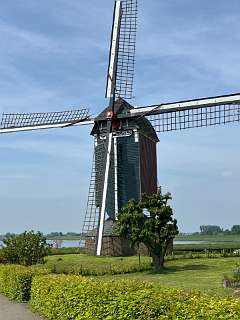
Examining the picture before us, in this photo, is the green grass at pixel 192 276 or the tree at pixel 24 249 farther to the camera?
the tree at pixel 24 249

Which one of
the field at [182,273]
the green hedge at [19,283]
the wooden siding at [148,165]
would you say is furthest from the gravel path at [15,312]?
the wooden siding at [148,165]

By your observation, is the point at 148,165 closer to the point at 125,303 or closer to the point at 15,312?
the point at 15,312

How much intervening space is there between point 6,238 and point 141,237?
922cm

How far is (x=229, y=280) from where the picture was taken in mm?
24266

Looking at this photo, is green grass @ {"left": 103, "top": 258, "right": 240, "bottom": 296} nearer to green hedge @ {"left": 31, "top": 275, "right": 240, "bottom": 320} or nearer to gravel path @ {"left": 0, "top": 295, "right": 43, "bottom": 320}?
gravel path @ {"left": 0, "top": 295, "right": 43, "bottom": 320}

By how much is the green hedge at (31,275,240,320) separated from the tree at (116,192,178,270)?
795 inches

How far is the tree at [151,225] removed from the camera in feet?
116

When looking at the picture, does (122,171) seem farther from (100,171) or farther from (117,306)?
(117,306)

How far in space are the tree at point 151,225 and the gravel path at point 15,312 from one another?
16.8 metres

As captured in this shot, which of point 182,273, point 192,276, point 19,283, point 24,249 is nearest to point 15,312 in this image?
point 19,283

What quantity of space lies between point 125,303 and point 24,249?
1062 inches

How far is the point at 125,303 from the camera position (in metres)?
10.5

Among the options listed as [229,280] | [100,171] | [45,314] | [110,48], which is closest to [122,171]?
[100,171]

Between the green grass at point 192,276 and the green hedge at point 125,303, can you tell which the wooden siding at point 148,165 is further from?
the green hedge at point 125,303
